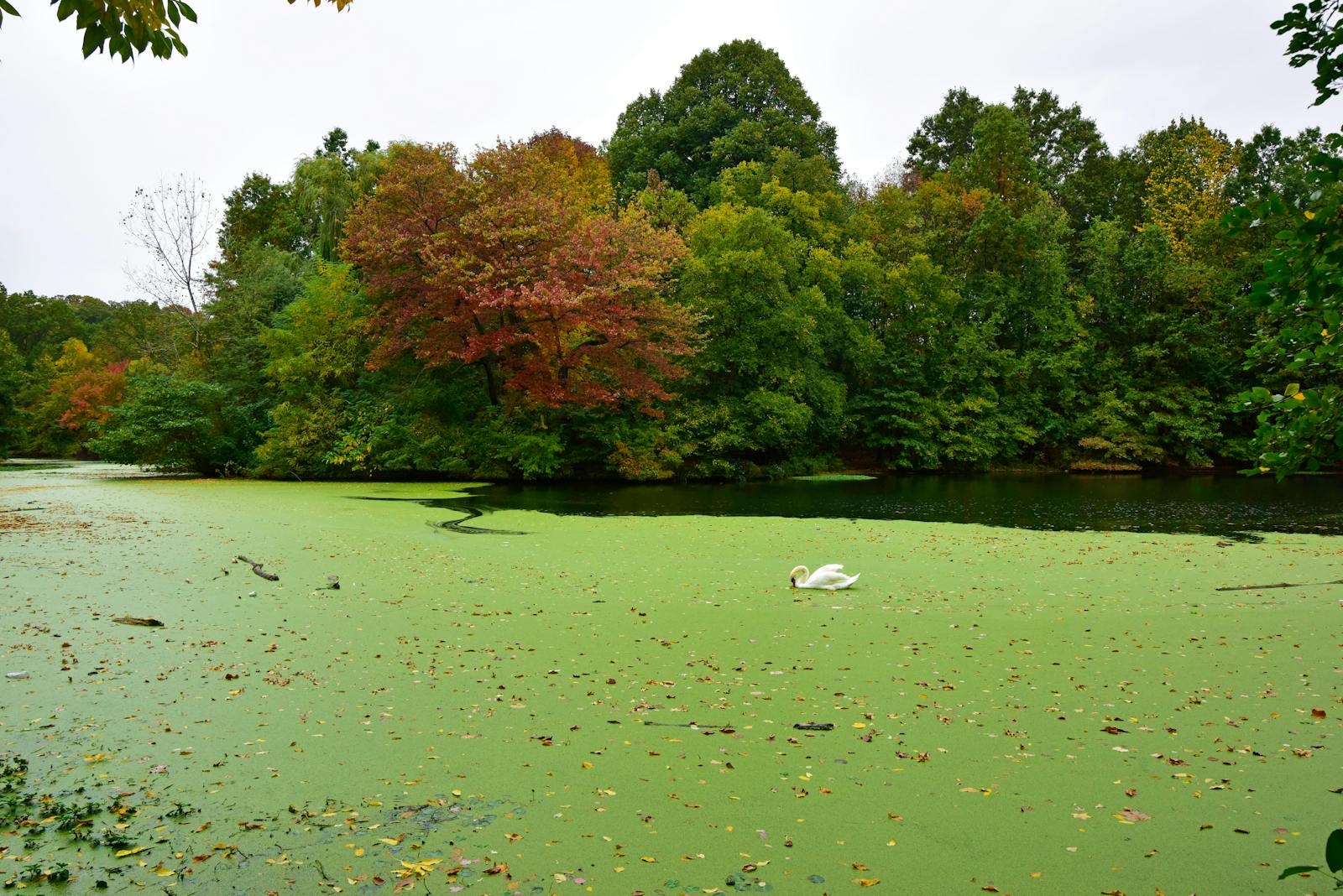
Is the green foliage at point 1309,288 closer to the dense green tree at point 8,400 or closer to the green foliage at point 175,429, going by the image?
the green foliage at point 175,429

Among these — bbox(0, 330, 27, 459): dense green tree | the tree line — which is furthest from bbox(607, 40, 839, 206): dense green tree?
bbox(0, 330, 27, 459): dense green tree

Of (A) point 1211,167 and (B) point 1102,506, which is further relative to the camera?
(A) point 1211,167

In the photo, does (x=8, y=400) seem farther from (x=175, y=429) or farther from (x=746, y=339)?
(x=746, y=339)

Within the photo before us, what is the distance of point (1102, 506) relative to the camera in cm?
1550

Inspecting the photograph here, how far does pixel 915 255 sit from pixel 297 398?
17.9m

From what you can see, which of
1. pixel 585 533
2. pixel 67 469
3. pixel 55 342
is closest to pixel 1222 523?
pixel 585 533

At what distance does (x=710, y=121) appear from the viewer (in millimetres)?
28453

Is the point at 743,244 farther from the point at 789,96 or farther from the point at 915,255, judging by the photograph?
the point at 789,96

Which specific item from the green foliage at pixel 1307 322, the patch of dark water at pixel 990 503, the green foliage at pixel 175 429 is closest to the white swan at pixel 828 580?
the green foliage at pixel 1307 322

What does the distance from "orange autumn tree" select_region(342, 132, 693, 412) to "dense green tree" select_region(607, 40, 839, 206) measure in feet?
30.8

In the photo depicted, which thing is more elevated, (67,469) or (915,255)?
(915,255)

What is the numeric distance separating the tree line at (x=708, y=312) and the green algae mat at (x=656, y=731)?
12125mm

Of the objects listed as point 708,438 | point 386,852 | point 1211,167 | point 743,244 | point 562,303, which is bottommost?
point 386,852

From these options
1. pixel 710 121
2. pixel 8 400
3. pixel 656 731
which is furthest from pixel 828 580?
pixel 8 400
